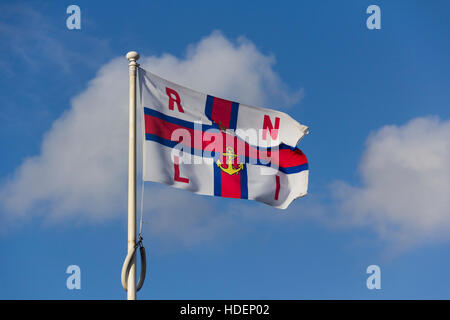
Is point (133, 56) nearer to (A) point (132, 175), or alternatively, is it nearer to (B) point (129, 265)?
(A) point (132, 175)

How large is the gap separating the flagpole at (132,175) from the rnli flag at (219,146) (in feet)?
1.86

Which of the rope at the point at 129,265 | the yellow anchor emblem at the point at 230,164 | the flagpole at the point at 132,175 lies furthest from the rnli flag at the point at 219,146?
the rope at the point at 129,265

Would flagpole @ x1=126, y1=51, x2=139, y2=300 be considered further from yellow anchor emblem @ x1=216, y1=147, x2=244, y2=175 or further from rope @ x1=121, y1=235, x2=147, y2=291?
yellow anchor emblem @ x1=216, y1=147, x2=244, y2=175

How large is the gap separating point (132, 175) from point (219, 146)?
164 inches

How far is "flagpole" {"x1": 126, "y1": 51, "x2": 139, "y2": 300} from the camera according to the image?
2066cm

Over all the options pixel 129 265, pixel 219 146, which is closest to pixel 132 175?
pixel 129 265

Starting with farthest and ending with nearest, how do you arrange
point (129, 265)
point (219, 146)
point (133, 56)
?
point (219, 146) < point (133, 56) < point (129, 265)

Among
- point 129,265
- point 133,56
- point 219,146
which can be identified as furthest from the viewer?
point 219,146

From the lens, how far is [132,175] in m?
21.5

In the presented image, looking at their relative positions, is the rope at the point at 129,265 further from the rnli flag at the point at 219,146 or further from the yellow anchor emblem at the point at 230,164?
the yellow anchor emblem at the point at 230,164

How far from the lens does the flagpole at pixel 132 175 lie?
67.8ft

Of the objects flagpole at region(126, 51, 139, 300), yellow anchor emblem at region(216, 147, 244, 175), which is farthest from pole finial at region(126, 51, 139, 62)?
yellow anchor emblem at region(216, 147, 244, 175)

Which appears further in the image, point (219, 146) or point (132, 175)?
point (219, 146)
